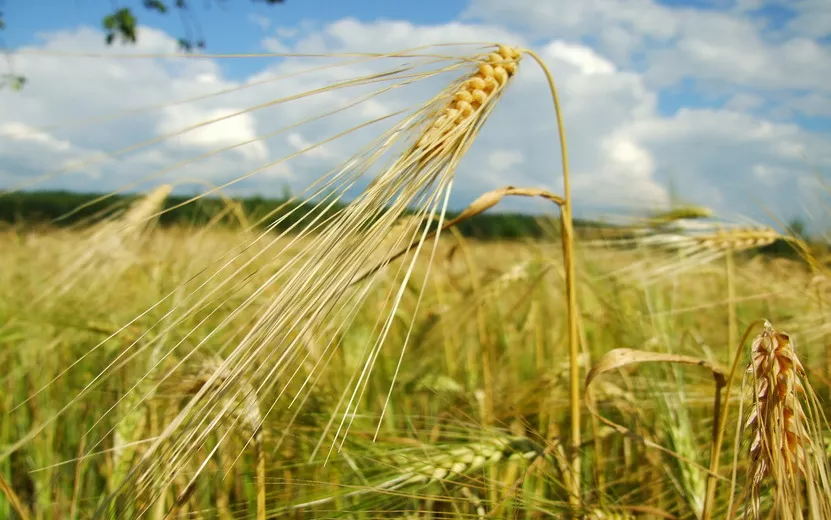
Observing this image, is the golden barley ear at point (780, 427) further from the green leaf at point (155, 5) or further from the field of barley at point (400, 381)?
the green leaf at point (155, 5)

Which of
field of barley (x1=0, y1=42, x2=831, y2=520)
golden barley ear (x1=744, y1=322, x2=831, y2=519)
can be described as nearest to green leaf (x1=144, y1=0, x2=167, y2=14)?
field of barley (x1=0, y1=42, x2=831, y2=520)

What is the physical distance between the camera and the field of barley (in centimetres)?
61

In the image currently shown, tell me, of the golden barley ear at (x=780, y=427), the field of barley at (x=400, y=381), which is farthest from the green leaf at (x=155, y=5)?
the golden barley ear at (x=780, y=427)

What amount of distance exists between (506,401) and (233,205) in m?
1.01

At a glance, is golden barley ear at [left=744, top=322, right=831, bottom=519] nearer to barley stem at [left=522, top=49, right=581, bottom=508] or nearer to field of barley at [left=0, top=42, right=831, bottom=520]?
field of barley at [left=0, top=42, right=831, bottom=520]

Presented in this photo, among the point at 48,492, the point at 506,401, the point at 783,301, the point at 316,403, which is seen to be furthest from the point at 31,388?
the point at 783,301

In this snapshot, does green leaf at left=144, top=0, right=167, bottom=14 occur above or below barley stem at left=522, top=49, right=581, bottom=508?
above

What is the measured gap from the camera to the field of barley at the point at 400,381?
1.99 ft

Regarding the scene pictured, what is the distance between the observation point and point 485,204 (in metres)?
0.84

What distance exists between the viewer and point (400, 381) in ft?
5.69

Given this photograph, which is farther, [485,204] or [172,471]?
[485,204]

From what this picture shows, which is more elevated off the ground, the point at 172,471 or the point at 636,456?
the point at 172,471

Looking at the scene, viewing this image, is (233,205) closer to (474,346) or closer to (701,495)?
(474,346)

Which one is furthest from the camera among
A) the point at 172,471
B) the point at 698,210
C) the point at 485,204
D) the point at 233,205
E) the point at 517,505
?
the point at 233,205
